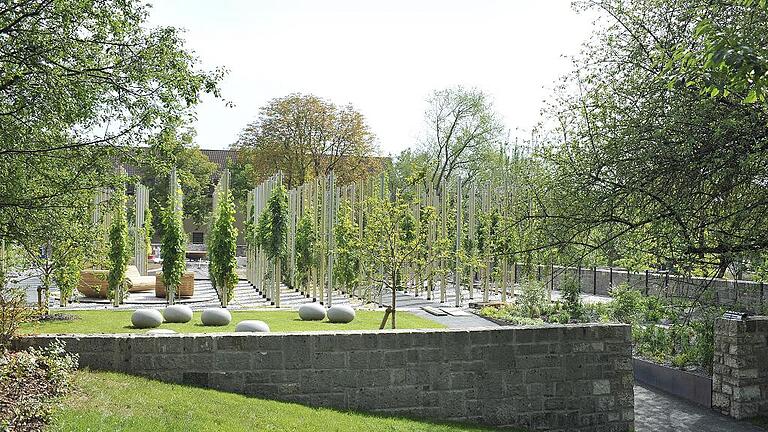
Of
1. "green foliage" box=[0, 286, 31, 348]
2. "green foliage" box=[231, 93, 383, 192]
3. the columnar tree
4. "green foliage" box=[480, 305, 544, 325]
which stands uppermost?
"green foliage" box=[231, 93, 383, 192]

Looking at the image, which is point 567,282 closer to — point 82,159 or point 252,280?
point 82,159

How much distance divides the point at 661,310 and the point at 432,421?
260 inches

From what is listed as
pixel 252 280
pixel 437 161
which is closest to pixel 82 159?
pixel 252 280

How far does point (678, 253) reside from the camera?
9.99 m

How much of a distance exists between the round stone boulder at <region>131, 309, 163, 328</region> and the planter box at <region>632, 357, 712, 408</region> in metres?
8.42

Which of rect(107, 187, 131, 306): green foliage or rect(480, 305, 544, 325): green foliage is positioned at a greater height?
rect(107, 187, 131, 306): green foliage

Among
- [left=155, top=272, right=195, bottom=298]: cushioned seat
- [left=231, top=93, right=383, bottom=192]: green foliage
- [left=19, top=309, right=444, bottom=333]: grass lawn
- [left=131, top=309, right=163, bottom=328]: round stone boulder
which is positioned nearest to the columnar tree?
[left=19, top=309, right=444, bottom=333]: grass lawn

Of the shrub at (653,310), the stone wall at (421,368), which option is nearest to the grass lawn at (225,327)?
the stone wall at (421,368)

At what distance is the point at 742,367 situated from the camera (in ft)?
33.3

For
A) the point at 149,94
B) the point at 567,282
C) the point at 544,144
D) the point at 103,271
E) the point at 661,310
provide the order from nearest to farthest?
the point at 149,94 < the point at 544,144 < the point at 661,310 < the point at 567,282 < the point at 103,271

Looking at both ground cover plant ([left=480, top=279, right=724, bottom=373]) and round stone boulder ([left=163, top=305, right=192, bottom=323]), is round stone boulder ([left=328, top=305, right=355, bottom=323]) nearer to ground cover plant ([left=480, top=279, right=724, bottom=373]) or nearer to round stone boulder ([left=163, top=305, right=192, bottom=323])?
round stone boulder ([left=163, top=305, right=192, bottom=323])

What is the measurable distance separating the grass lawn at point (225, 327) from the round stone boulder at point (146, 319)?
0.43 feet

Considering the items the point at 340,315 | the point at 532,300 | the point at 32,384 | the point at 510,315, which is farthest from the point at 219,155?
the point at 32,384

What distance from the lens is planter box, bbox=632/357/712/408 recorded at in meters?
10.8
